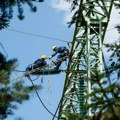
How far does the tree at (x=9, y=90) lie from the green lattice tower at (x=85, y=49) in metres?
3.68

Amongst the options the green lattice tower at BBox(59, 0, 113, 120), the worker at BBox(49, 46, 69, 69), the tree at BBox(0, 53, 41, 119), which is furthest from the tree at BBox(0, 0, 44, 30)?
the worker at BBox(49, 46, 69, 69)

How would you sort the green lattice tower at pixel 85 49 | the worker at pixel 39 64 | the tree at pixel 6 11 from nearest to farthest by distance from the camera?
the tree at pixel 6 11
the green lattice tower at pixel 85 49
the worker at pixel 39 64

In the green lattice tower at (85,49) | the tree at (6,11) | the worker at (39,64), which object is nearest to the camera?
the tree at (6,11)

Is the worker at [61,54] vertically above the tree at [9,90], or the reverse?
the worker at [61,54]

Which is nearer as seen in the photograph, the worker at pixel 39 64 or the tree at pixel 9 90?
the tree at pixel 9 90

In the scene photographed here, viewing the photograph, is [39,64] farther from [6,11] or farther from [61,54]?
[6,11]

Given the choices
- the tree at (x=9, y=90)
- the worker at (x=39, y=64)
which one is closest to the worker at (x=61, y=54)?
the worker at (x=39, y=64)

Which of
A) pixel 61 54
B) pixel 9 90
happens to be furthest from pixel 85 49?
pixel 9 90

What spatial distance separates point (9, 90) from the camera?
33.3ft

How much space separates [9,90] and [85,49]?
5872mm

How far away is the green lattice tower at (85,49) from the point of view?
47.8 feet

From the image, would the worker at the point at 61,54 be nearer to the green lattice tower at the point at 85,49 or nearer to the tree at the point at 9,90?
the green lattice tower at the point at 85,49

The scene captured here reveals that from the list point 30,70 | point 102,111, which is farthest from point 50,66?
point 102,111

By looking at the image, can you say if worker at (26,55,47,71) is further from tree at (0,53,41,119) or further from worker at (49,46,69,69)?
tree at (0,53,41,119)
